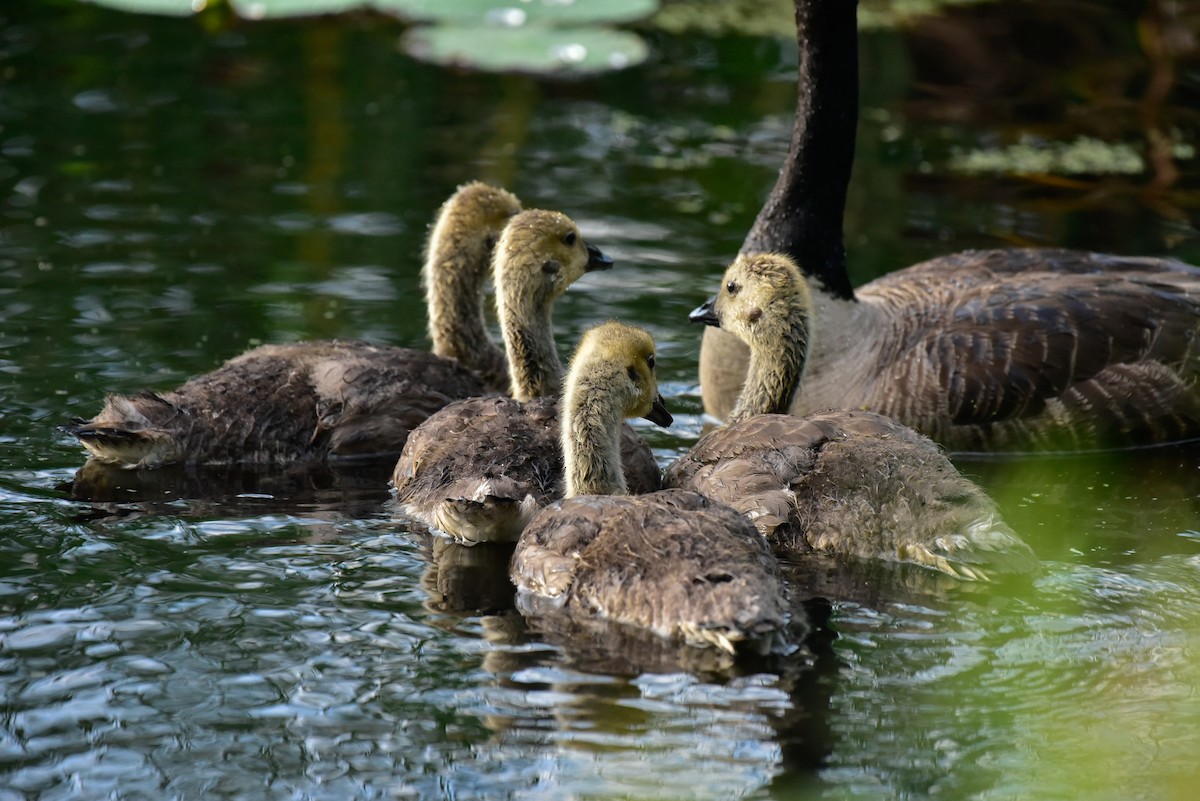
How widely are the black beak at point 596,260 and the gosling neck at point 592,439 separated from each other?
175 centimetres

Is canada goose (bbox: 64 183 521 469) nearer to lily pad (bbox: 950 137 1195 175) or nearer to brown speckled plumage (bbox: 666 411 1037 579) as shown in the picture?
brown speckled plumage (bbox: 666 411 1037 579)

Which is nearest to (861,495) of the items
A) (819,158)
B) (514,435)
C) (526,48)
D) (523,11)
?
(514,435)

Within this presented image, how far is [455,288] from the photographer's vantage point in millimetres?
9680

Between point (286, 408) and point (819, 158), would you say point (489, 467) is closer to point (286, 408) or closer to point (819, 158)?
point (286, 408)

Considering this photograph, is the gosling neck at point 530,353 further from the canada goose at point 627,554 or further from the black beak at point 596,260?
the canada goose at point 627,554

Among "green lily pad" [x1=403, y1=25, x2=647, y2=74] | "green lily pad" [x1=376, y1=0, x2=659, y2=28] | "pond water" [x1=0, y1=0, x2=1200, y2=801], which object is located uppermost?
"green lily pad" [x1=376, y1=0, x2=659, y2=28]

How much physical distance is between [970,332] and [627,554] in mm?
3209

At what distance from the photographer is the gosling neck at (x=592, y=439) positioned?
300 inches

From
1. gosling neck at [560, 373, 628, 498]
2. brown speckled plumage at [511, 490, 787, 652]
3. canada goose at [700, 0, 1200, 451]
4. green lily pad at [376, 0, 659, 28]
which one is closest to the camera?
brown speckled plumage at [511, 490, 787, 652]

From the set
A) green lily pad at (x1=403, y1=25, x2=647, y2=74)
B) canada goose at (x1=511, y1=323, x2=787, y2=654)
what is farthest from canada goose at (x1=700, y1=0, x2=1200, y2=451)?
green lily pad at (x1=403, y1=25, x2=647, y2=74)

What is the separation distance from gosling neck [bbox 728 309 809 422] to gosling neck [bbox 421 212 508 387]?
1.77m

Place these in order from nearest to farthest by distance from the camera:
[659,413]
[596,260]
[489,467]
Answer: [489,467], [659,413], [596,260]

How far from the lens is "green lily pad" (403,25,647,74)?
14719mm

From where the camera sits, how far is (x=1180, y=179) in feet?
44.3
